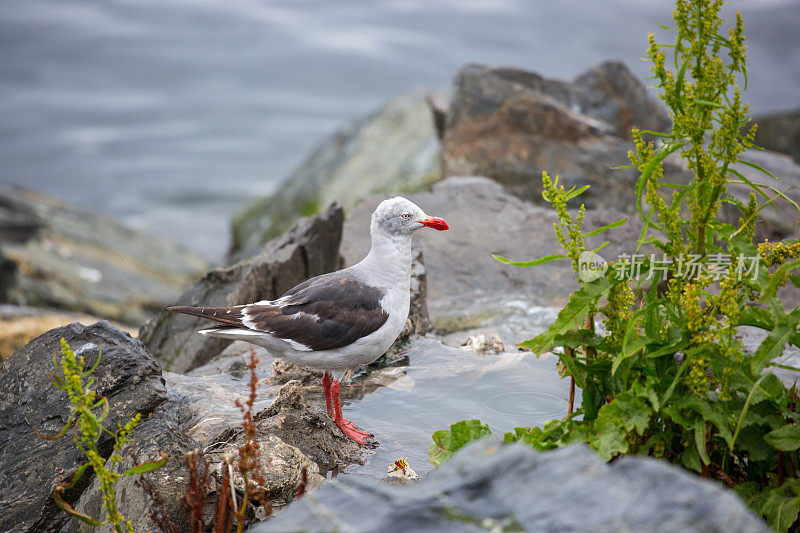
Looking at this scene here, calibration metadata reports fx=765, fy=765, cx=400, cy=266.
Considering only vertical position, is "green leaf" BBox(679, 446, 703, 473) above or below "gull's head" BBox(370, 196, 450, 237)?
below

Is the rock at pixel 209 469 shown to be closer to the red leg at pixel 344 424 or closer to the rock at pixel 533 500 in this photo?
the red leg at pixel 344 424

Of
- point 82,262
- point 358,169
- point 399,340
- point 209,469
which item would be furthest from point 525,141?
point 209,469

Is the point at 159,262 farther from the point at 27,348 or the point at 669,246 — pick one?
the point at 669,246

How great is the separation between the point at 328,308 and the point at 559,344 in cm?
207

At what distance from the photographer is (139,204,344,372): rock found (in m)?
7.04

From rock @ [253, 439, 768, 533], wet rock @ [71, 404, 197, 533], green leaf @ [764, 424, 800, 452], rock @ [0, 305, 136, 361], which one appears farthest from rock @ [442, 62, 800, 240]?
rock @ [253, 439, 768, 533]

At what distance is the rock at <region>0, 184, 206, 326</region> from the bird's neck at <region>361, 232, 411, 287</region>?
7.45 m

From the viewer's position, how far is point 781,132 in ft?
49.1

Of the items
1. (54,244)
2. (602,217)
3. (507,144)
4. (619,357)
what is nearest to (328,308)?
(619,357)

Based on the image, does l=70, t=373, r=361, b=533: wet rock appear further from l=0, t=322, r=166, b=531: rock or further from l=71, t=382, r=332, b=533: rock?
l=0, t=322, r=166, b=531: rock

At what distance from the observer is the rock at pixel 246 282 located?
7043 mm

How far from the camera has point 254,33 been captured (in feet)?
87.7

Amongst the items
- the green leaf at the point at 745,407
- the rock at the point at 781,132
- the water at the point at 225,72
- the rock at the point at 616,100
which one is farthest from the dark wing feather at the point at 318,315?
the water at the point at 225,72

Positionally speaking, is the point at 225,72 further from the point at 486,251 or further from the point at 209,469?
the point at 209,469
